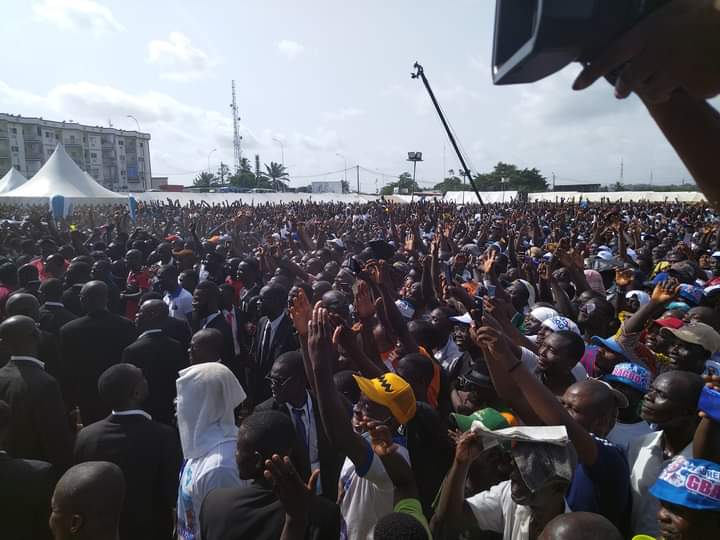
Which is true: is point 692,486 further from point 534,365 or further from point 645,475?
point 534,365

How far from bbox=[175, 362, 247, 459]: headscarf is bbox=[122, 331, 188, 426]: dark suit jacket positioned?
4.75 ft

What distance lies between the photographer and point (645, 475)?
2.53m

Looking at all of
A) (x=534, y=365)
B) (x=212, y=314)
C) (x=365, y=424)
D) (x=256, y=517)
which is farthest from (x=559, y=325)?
(x=212, y=314)

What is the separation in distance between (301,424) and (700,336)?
2915mm

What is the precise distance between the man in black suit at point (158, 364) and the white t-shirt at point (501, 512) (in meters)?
2.88

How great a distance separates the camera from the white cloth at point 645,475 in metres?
2.35

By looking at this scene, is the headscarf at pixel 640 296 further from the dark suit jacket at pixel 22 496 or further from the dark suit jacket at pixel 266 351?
the dark suit jacket at pixel 22 496

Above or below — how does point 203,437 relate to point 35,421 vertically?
above

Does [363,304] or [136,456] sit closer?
[136,456]

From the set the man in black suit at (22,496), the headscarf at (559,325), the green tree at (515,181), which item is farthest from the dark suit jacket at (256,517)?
the green tree at (515,181)

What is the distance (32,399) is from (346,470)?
226 cm

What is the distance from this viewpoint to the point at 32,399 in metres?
3.35

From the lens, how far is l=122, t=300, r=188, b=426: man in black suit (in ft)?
13.7

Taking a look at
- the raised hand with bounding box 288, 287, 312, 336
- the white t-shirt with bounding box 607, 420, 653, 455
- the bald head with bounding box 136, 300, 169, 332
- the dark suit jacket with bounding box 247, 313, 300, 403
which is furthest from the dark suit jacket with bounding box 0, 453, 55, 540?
the white t-shirt with bounding box 607, 420, 653, 455
